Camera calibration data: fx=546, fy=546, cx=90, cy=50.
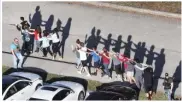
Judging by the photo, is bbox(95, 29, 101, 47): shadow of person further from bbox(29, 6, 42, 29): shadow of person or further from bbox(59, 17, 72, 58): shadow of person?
bbox(29, 6, 42, 29): shadow of person

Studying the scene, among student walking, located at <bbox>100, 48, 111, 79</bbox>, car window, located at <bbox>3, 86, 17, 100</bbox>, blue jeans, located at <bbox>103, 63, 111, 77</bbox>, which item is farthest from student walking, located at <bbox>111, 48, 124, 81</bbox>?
car window, located at <bbox>3, 86, 17, 100</bbox>

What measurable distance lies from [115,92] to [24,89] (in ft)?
11.8

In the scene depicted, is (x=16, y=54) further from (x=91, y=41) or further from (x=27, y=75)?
(x=91, y=41)

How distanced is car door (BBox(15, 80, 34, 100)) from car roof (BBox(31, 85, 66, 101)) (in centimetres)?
69

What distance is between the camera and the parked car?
20.4m

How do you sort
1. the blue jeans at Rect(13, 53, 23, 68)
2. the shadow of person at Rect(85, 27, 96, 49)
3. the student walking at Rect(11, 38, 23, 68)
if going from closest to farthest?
the student walking at Rect(11, 38, 23, 68), the blue jeans at Rect(13, 53, 23, 68), the shadow of person at Rect(85, 27, 96, 49)

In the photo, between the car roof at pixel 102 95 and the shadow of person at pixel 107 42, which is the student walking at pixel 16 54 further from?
the car roof at pixel 102 95

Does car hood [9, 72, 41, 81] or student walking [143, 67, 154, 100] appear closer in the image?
student walking [143, 67, 154, 100]

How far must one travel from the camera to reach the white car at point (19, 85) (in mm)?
20906

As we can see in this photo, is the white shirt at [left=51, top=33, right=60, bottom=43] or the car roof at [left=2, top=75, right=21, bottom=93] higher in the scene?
the white shirt at [left=51, top=33, right=60, bottom=43]

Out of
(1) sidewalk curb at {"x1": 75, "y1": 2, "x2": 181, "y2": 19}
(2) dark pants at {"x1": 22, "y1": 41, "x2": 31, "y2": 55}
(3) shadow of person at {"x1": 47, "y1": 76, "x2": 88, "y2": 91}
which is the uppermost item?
(1) sidewalk curb at {"x1": 75, "y1": 2, "x2": 181, "y2": 19}

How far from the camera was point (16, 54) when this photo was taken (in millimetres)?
A: 23438

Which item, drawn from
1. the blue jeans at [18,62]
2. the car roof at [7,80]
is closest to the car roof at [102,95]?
the car roof at [7,80]

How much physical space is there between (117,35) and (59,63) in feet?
11.3
